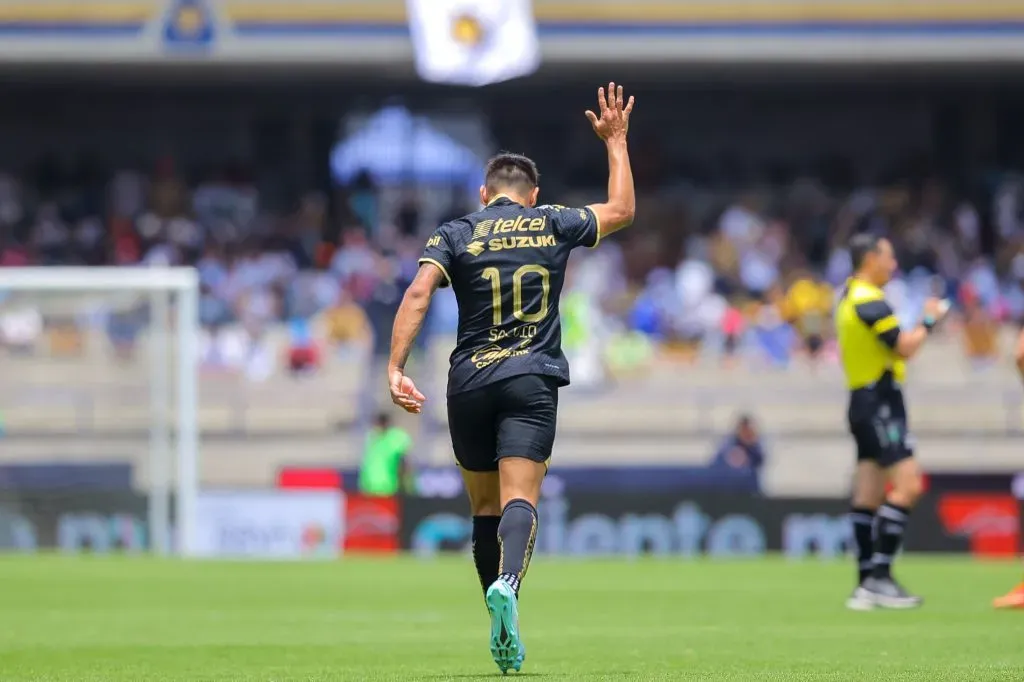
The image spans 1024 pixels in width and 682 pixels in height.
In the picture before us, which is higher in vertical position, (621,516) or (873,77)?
(873,77)

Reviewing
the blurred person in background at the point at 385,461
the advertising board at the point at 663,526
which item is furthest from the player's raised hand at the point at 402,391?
the blurred person in background at the point at 385,461

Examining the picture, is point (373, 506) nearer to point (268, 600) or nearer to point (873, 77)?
point (268, 600)

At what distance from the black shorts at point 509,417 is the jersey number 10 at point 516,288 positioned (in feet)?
0.95

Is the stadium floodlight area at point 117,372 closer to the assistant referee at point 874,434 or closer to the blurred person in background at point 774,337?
the blurred person in background at point 774,337

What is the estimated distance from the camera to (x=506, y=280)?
27.0ft

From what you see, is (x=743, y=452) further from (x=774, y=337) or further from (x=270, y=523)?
(x=270, y=523)

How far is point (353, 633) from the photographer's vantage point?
36.0 ft

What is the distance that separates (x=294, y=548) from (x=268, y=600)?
811 centimetres

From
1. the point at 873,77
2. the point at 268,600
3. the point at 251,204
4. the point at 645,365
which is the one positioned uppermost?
the point at 873,77

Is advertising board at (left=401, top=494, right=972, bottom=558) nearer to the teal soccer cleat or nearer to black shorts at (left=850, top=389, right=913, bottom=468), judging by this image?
black shorts at (left=850, top=389, right=913, bottom=468)

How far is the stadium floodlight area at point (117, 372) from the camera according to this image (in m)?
22.5

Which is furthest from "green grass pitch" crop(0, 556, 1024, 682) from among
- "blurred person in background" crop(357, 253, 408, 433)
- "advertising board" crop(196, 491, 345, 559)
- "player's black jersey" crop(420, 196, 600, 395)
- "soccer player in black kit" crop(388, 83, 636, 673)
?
"blurred person in background" crop(357, 253, 408, 433)

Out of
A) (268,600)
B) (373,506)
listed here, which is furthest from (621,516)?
(268,600)

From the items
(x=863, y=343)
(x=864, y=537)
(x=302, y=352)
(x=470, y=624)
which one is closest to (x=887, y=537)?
(x=864, y=537)
